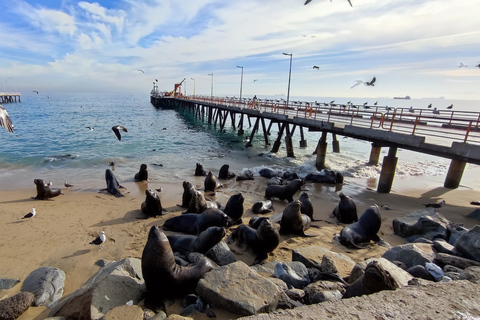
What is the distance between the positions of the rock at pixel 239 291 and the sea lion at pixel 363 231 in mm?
→ 3547

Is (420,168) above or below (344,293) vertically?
below

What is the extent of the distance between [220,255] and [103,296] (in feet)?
6.86

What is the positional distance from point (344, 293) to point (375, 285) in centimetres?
50

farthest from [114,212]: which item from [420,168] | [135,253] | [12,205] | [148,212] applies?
[420,168]

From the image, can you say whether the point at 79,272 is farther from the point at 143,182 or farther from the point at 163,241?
the point at 143,182

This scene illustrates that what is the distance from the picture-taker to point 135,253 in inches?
246

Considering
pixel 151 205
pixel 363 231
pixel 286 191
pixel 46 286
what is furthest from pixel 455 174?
pixel 46 286

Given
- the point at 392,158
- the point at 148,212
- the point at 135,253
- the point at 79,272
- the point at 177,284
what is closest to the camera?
the point at 177,284

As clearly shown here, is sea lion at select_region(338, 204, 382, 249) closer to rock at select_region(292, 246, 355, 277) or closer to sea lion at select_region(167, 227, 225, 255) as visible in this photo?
rock at select_region(292, 246, 355, 277)

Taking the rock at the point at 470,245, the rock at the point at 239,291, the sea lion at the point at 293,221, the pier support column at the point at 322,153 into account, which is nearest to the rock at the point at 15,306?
the rock at the point at 239,291

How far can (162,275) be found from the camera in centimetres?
398

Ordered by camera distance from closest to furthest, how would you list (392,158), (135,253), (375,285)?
(375,285) < (135,253) < (392,158)

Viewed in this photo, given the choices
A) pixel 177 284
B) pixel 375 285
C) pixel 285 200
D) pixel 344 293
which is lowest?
pixel 285 200

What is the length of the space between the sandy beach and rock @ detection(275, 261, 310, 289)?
1.16 m
